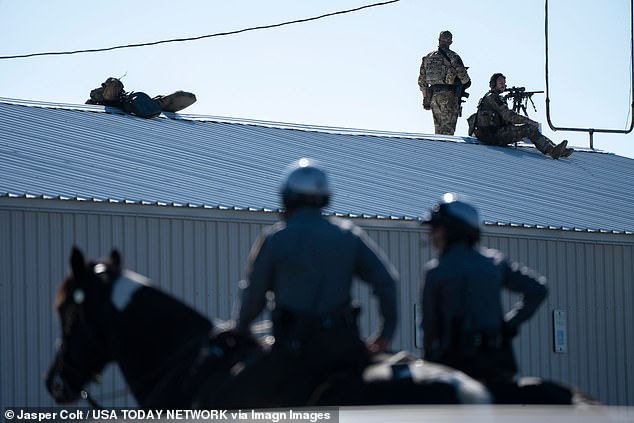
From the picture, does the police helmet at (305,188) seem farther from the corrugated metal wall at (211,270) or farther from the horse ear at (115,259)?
the corrugated metal wall at (211,270)

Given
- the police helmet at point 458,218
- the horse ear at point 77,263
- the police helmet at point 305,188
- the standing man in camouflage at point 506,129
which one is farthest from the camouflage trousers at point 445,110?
the police helmet at point 305,188

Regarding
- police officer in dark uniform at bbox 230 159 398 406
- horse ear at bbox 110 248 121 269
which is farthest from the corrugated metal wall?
police officer in dark uniform at bbox 230 159 398 406

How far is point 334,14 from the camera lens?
30.4m

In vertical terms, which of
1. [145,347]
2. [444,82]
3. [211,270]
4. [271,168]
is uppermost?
[444,82]

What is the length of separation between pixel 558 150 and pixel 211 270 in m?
12.4

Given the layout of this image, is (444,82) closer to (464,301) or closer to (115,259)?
(115,259)

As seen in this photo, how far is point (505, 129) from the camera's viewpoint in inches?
1136

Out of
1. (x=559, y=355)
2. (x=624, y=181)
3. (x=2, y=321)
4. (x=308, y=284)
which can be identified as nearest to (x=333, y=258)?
(x=308, y=284)

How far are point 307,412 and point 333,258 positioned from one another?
42.7 inches

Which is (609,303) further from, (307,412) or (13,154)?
(307,412)

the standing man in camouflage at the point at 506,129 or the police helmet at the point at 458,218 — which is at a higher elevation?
the standing man in camouflage at the point at 506,129

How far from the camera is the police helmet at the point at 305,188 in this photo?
→ 815cm

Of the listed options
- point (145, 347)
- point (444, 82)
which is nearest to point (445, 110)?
point (444, 82)

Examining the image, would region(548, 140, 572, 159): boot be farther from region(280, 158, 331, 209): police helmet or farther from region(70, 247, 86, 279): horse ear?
region(280, 158, 331, 209): police helmet
